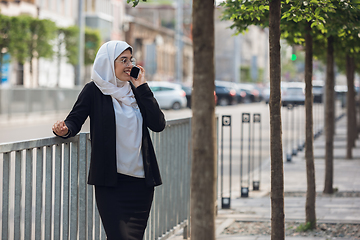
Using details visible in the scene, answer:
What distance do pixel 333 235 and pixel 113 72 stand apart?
11.1ft

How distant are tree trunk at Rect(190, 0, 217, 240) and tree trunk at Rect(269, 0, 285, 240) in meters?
2.09

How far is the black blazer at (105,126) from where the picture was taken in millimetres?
3686

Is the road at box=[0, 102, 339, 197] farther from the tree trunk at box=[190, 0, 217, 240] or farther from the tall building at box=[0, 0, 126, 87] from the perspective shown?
the tall building at box=[0, 0, 126, 87]

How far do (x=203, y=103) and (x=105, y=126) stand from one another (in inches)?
49.0

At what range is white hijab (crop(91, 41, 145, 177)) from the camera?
12.3 ft

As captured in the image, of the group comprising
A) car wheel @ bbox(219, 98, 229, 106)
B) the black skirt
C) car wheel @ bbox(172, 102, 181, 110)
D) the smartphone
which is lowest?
the black skirt

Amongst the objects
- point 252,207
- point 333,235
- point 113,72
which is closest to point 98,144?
point 113,72

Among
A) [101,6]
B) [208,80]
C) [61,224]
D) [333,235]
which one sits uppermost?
[101,6]

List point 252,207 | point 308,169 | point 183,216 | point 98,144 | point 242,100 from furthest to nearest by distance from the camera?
point 242,100, point 252,207, point 308,169, point 183,216, point 98,144

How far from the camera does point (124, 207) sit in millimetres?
3732

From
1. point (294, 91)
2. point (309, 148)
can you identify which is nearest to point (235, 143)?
point (309, 148)

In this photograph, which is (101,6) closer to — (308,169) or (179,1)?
(179,1)

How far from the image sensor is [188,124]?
6043 millimetres

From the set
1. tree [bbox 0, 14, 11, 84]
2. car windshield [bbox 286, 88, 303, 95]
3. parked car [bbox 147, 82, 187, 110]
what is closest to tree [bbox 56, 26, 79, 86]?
parked car [bbox 147, 82, 187, 110]
